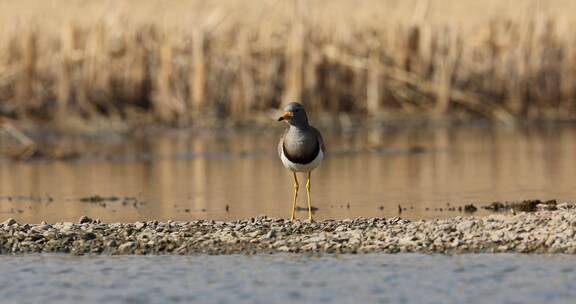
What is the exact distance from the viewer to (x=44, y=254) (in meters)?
12.6

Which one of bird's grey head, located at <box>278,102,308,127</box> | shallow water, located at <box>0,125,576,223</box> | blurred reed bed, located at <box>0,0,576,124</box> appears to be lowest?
shallow water, located at <box>0,125,576,223</box>

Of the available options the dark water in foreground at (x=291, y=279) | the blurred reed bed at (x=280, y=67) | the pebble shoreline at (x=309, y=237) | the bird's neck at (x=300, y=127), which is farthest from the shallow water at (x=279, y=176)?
the dark water in foreground at (x=291, y=279)

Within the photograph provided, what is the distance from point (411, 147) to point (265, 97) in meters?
5.65

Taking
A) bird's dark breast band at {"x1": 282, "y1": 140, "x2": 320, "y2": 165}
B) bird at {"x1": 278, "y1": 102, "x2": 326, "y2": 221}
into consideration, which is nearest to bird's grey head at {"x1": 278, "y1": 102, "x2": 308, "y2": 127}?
bird at {"x1": 278, "y1": 102, "x2": 326, "y2": 221}

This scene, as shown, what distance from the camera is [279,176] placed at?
2086 cm

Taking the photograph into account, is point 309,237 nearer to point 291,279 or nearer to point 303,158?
point 303,158

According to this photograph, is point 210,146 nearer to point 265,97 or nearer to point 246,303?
point 265,97

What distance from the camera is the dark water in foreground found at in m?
10.4

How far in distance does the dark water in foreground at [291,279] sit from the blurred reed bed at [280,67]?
57.5 feet

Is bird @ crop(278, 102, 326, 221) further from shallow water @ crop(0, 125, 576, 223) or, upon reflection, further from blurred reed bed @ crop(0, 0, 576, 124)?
blurred reed bed @ crop(0, 0, 576, 124)

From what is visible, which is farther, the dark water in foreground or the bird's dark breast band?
the bird's dark breast band

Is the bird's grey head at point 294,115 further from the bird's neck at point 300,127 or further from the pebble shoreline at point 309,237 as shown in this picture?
the pebble shoreline at point 309,237

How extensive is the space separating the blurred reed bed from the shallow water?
4.58 feet

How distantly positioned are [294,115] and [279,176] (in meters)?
6.73
